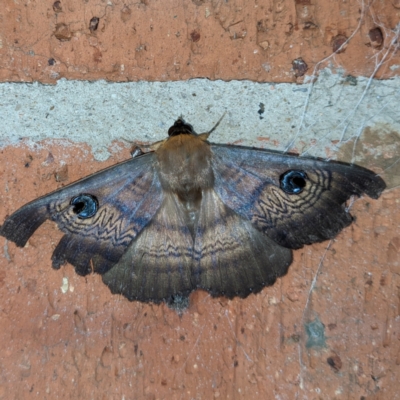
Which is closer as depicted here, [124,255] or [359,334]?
[359,334]

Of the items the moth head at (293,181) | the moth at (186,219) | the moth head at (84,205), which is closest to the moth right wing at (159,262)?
the moth at (186,219)

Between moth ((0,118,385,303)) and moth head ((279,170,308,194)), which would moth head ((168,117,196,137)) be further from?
moth head ((279,170,308,194))

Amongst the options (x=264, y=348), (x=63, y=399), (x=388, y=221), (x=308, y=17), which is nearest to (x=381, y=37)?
(x=308, y=17)

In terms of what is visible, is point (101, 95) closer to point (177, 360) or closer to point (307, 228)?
point (307, 228)

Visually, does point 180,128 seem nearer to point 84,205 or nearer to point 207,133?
point 207,133

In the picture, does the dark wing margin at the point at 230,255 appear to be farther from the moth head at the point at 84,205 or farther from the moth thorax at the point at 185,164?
the moth head at the point at 84,205

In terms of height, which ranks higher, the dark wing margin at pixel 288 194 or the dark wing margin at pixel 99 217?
the dark wing margin at pixel 288 194

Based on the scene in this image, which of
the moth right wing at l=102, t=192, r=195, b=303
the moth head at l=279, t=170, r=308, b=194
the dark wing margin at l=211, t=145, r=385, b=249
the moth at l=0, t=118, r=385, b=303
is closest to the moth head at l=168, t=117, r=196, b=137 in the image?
the moth at l=0, t=118, r=385, b=303

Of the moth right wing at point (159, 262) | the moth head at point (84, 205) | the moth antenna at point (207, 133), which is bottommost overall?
the moth right wing at point (159, 262)
